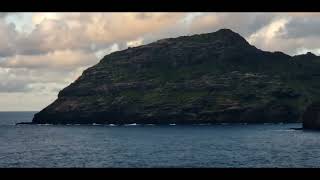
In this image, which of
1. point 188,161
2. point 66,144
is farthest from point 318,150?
point 66,144

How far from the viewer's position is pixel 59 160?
95.6 m

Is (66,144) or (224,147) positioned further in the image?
(66,144)
